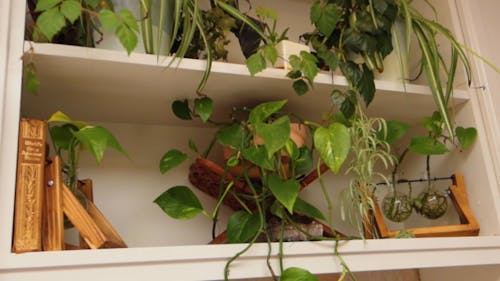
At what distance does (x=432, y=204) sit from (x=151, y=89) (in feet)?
2.33

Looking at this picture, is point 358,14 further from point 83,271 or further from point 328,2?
point 83,271

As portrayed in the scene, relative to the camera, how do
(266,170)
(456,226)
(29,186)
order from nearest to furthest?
(29,186)
(266,170)
(456,226)

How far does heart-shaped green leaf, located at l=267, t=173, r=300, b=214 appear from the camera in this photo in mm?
773

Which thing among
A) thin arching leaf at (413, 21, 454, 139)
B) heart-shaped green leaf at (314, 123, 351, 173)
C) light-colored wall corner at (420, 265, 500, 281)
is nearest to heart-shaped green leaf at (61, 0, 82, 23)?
heart-shaped green leaf at (314, 123, 351, 173)

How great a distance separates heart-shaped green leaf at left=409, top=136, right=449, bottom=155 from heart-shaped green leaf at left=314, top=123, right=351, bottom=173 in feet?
1.03

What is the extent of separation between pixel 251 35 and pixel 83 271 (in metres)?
0.62

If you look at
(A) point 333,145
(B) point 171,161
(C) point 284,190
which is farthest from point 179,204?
(A) point 333,145

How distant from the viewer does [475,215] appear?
3.39 ft

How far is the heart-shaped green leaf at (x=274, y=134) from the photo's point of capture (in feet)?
2.44

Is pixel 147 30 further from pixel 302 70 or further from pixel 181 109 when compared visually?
pixel 302 70

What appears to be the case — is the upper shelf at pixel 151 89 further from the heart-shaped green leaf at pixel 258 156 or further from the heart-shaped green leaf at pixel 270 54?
the heart-shaped green leaf at pixel 258 156

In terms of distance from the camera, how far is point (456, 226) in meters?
1.00

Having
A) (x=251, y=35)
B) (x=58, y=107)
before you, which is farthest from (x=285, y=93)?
(x=58, y=107)

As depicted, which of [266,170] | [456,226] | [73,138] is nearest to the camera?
[73,138]
